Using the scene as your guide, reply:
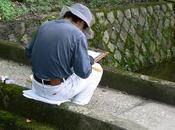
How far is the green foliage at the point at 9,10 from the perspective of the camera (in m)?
9.02

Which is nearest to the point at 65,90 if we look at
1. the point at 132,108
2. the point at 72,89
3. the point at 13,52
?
the point at 72,89

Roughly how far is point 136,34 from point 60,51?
6.77 meters

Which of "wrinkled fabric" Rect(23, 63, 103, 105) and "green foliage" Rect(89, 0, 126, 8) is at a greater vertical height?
"wrinkled fabric" Rect(23, 63, 103, 105)

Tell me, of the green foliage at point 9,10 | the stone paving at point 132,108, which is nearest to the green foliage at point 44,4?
the green foliage at point 9,10

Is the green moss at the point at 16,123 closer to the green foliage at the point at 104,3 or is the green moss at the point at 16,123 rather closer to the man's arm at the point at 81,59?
the man's arm at the point at 81,59

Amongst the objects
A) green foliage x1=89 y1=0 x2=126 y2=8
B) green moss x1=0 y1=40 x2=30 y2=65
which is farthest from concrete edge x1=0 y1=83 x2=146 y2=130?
green foliage x1=89 y1=0 x2=126 y2=8

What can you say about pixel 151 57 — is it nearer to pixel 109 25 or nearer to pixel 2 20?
pixel 109 25

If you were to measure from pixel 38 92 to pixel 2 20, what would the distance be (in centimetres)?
345

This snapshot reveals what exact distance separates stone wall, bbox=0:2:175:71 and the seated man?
311 cm

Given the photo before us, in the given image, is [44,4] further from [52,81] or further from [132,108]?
[52,81]

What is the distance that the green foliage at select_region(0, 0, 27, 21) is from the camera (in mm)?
9016

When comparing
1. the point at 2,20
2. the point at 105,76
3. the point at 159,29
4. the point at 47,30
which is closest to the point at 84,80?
the point at 47,30

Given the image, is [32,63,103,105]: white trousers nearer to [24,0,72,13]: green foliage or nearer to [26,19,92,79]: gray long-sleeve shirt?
[26,19,92,79]: gray long-sleeve shirt

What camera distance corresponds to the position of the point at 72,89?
5844 millimetres
